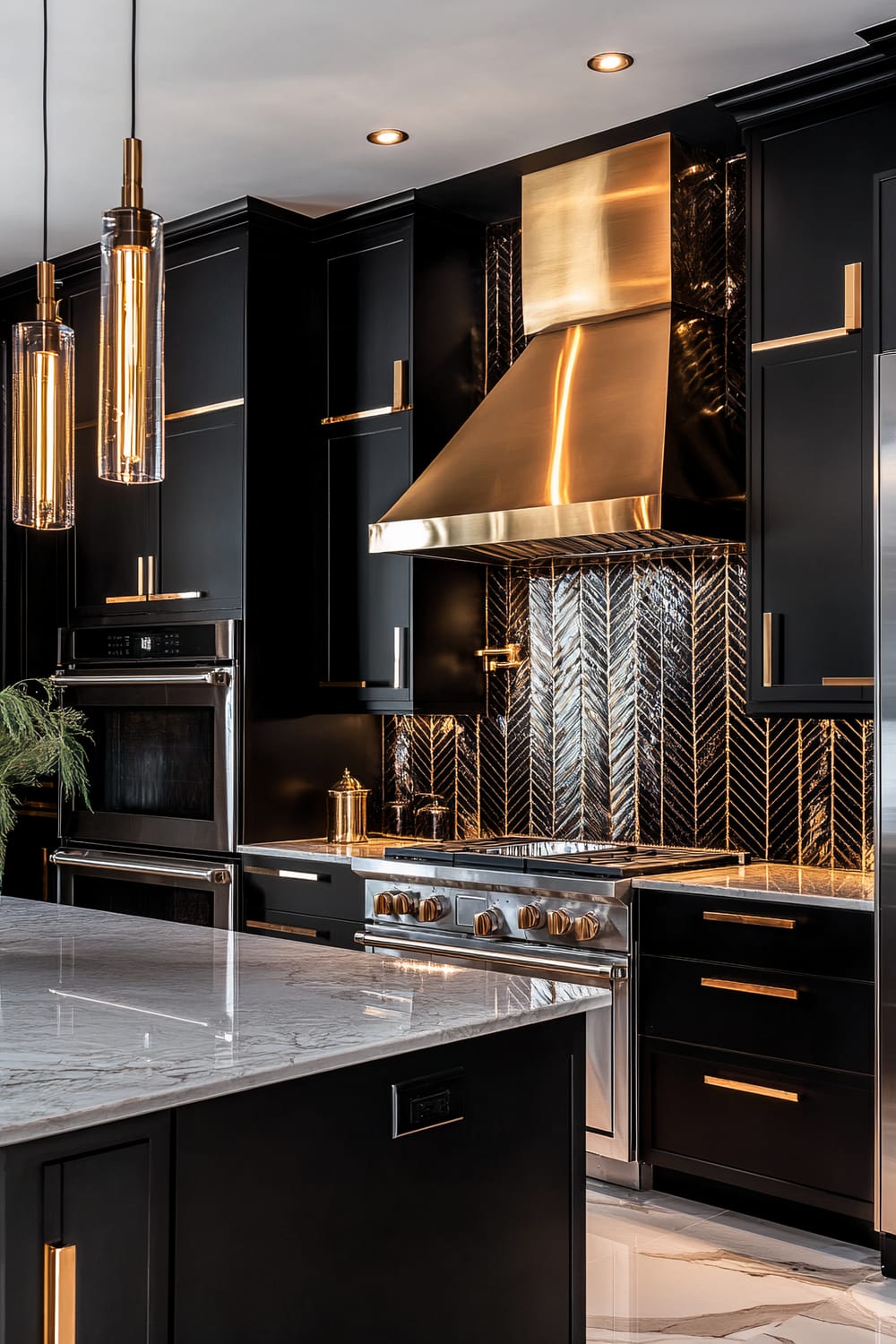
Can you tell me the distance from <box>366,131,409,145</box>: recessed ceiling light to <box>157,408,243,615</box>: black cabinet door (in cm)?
99

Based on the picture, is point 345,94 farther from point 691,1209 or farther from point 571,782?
point 691,1209

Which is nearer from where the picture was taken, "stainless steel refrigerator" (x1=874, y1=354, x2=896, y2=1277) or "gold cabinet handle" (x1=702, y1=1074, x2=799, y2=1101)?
"stainless steel refrigerator" (x1=874, y1=354, x2=896, y2=1277)

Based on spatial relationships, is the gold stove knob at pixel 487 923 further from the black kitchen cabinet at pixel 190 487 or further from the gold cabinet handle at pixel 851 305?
the gold cabinet handle at pixel 851 305

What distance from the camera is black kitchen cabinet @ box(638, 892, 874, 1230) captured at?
3117 millimetres

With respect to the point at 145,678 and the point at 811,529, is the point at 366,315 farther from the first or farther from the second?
the point at 811,529

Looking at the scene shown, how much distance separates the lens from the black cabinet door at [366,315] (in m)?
4.38

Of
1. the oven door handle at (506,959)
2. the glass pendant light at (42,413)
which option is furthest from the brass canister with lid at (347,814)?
the glass pendant light at (42,413)

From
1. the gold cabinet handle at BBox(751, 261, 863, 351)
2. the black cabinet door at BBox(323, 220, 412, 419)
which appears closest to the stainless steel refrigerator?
the gold cabinet handle at BBox(751, 261, 863, 351)

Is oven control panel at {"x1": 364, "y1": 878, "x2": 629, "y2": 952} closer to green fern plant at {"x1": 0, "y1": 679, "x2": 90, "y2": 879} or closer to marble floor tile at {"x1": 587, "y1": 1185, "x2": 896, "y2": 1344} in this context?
marble floor tile at {"x1": 587, "y1": 1185, "x2": 896, "y2": 1344}

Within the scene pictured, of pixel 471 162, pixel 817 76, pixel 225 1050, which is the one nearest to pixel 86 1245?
pixel 225 1050

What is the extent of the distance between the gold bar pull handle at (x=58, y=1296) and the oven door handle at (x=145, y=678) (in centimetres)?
300

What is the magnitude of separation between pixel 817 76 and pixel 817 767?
176 centimetres

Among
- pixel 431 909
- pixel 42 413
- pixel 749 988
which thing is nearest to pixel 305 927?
pixel 431 909

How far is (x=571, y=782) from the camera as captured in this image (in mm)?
4320
